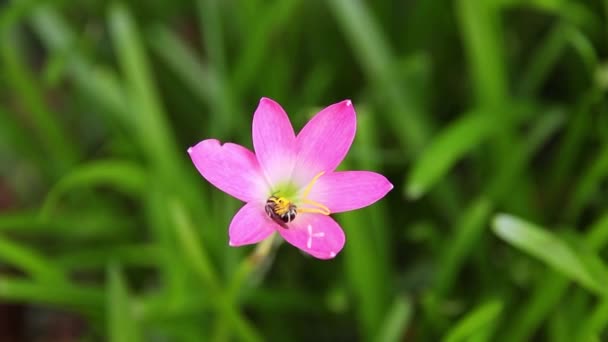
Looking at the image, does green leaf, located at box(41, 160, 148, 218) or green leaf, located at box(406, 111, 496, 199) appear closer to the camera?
green leaf, located at box(406, 111, 496, 199)

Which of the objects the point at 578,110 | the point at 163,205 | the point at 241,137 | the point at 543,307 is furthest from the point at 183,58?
the point at 543,307

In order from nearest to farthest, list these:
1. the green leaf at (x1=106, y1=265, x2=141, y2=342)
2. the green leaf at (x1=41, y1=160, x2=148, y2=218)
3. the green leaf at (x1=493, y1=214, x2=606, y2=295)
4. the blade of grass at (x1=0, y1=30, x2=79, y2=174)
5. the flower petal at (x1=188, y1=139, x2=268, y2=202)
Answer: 1. the flower petal at (x1=188, y1=139, x2=268, y2=202)
2. the green leaf at (x1=493, y1=214, x2=606, y2=295)
3. the green leaf at (x1=106, y1=265, x2=141, y2=342)
4. the green leaf at (x1=41, y1=160, x2=148, y2=218)
5. the blade of grass at (x1=0, y1=30, x2=79, y2=174)

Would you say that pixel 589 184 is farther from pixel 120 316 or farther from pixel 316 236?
pixel 120 316

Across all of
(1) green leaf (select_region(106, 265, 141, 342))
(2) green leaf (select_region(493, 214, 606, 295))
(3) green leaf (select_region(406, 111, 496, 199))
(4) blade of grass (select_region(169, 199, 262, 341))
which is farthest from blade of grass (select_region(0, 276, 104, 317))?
(2) green leaf (select_region(493, 214, 606, 295))

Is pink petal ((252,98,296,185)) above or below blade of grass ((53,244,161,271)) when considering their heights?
below

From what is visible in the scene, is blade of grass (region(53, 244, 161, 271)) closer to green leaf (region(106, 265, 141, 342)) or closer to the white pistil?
green leaf (region(106, 265, 141, 342))

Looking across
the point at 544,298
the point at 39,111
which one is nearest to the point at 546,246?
the point at 544,298

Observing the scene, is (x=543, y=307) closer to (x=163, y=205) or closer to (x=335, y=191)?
(x=335, y=191)
